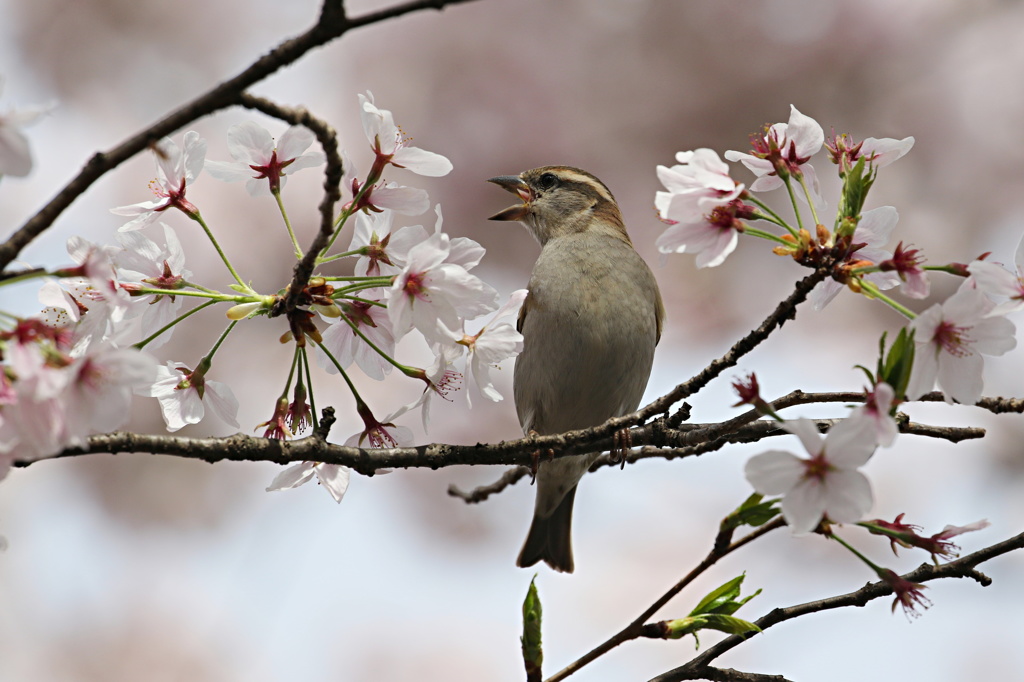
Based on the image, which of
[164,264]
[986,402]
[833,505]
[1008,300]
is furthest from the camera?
[164,264]

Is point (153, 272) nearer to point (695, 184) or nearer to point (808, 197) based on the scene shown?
point (695, 184)

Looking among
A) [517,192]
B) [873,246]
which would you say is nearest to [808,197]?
[873,246]

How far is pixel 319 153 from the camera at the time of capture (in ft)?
8.04

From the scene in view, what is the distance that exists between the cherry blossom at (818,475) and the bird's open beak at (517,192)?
3.52 meters

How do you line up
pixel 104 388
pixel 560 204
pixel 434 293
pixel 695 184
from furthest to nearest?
pixel 560 204 < pixel 434 293 < pixel 695 184 < pixel 104 388

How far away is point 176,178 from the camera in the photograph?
97.1 inches

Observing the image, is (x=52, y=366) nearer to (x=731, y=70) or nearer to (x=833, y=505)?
(x=833, y=505)

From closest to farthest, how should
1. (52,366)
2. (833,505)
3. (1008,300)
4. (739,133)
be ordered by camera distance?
(52,366) → (833,505) → (1008,300) → (739,133)

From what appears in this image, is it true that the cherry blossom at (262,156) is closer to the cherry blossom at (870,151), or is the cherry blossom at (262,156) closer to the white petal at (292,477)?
Result: the white petal at (292,477)

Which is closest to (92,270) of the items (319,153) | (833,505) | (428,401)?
(319,153)

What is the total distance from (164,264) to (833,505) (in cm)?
169

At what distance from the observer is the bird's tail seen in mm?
5266

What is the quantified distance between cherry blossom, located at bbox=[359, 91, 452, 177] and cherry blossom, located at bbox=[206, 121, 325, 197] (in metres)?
0.19

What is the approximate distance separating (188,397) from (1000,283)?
204 centimetres
